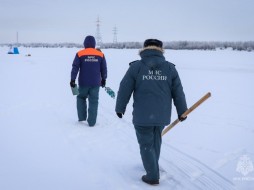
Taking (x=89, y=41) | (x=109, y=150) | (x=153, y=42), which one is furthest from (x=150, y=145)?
(x=89, y=41)

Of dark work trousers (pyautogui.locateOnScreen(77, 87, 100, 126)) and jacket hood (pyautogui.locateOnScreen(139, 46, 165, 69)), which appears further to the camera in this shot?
dark work trousers (pyautogui.locateOnScreen(77, 87, 100, 126))

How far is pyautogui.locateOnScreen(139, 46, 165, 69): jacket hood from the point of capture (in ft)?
11.6

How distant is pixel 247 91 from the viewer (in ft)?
34.9

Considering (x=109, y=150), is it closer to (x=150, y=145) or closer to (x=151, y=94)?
(x=150, y=145)

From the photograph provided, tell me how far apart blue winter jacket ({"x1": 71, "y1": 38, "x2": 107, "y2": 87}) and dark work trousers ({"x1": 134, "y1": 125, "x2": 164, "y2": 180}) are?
8.48ft

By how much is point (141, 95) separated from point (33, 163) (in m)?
1.79

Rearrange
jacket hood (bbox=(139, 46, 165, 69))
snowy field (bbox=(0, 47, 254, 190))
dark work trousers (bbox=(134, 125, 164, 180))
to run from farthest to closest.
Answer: snowy field (bbox=(0, 47, 254, 190)) → dark work trousers (bbox=(134, 125, 164, 180)) → jacket hood (bbox=(139, 46, 165, 69))

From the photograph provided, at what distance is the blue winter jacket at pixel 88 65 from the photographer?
599cm

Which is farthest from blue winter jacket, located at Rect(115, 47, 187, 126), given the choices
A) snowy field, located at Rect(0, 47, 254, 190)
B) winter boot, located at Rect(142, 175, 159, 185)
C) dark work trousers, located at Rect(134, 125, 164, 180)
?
snowy field, located at Rect(0, 47, 254, 190)

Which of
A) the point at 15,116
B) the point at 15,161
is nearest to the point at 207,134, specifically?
the point at 15,161

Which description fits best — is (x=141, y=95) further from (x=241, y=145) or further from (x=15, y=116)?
(x=15, y=116)

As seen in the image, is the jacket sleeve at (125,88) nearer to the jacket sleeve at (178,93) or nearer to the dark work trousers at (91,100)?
the jacket sleeve at (178,93)

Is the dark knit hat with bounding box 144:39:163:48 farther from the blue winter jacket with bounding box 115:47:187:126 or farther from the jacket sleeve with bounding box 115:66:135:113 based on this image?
the jacket sleeve with bounding box 115:66:135:113

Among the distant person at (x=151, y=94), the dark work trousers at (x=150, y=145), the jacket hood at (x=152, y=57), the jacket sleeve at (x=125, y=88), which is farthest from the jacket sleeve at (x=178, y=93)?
→ the jacket sleeve at (x=125, y=88)
